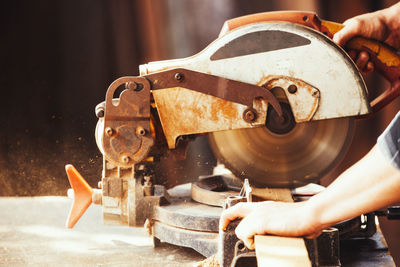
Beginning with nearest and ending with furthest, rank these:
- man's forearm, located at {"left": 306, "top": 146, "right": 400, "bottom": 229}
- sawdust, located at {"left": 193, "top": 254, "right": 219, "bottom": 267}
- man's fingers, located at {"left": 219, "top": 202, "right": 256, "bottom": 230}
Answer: man's forearm, located at {"left": 306, "top": 146, "right": 400, "bottom": 229}
man's fingers, located at {"left": 219, "top": 202, "right": 256, "bottom": 230}
sawdust, located at {"left": 193, "top": 254, "right": 219, "bottom": 267}

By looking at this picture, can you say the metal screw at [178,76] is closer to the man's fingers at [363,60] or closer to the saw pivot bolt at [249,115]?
the saw pivot bolt at [249,115]

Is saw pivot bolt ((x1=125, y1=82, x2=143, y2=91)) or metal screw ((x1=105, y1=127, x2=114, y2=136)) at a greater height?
saw pivot bolt ((x1=125, y1=82, x2=143, y2=91))

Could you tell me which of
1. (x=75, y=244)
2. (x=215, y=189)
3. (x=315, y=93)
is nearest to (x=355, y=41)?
(x=315, y=93)

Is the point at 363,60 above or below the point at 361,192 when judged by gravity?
above

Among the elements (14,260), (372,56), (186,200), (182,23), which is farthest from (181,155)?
(182,23)

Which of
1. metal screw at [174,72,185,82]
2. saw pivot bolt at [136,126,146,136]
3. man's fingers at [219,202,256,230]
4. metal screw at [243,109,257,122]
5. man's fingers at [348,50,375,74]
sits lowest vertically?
man's fingers at [219,202,256,230]

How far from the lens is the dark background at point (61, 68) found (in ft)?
8.75

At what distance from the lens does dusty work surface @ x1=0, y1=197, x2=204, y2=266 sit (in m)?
1.41

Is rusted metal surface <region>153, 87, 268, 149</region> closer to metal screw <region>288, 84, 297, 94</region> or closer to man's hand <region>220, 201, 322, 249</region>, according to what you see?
metal screw <region>288, 84, 297, 94</region>

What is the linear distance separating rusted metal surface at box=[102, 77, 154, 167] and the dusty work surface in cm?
32

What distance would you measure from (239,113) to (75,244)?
783 mm

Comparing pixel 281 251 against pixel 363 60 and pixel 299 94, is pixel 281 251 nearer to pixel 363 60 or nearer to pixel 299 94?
pixel 299 94

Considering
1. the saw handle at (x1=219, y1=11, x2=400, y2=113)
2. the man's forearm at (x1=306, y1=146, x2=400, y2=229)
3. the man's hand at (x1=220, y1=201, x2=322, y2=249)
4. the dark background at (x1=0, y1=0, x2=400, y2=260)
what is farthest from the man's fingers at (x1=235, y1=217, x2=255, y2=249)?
the dark background at (x1=0, y1=0, x2=400, y2=260)

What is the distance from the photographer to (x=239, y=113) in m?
1.42
